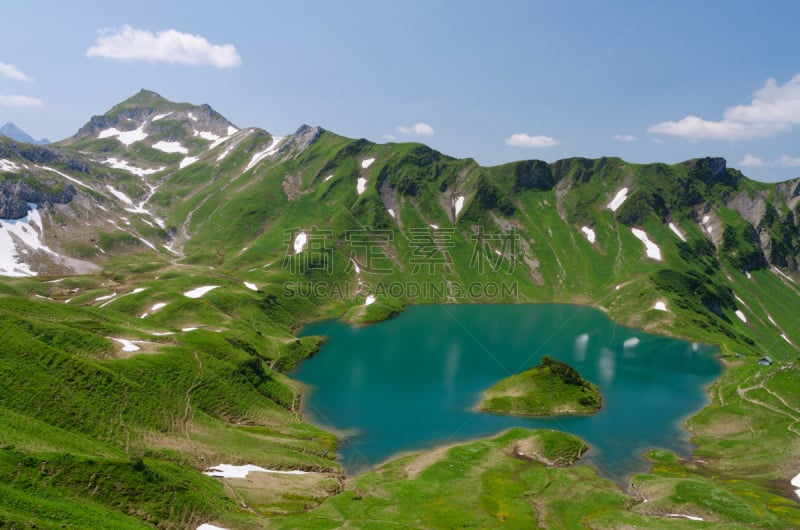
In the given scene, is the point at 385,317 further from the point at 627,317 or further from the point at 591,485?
the point at 591,485

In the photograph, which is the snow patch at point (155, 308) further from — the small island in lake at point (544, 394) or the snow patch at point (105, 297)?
the small island in lake at point (544, 394)

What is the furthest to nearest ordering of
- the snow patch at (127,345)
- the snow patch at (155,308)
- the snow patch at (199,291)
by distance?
the snow patch at (199,291), the snow patch at (155,308), the snow patch at (127,345)

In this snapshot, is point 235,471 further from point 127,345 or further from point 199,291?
point 199,291

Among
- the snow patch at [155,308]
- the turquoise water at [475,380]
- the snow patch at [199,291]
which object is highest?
the snow patch at [199,291]

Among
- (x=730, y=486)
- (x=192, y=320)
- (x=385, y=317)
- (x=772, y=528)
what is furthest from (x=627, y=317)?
(x=192, y=320)

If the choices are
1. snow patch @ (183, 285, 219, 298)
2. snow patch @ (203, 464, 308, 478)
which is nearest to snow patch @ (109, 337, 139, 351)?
snow patch @ (203, 464, 308, 478)

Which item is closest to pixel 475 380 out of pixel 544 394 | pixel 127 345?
pixel 544 394

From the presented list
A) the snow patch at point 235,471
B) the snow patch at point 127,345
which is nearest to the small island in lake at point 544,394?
the snow patch at point 235,471
